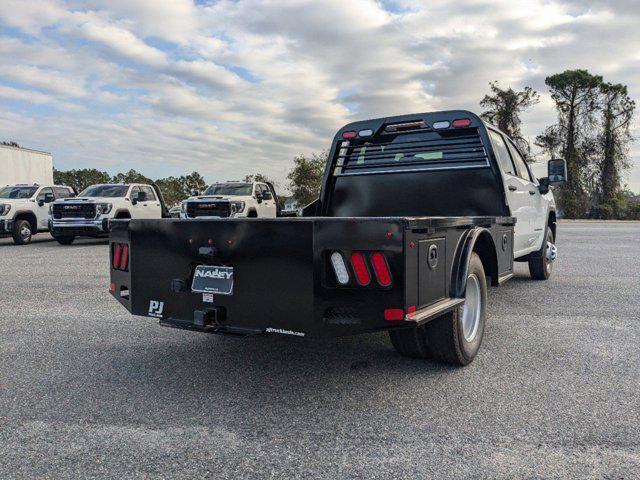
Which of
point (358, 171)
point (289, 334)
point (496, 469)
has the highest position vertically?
point (358, 171)

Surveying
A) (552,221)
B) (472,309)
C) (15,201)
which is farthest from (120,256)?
(15,201)

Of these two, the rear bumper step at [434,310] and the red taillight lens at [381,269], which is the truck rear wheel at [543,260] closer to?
the rear bumper step at [434,310]

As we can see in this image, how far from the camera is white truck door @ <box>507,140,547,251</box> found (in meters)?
6.99

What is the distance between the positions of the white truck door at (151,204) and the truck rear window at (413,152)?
12257 millimetres

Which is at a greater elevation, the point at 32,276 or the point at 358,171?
the point at 358,171

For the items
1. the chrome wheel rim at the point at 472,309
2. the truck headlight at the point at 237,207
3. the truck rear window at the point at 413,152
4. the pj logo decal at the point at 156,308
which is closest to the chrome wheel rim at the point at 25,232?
the truck headlight at the point at 237,207

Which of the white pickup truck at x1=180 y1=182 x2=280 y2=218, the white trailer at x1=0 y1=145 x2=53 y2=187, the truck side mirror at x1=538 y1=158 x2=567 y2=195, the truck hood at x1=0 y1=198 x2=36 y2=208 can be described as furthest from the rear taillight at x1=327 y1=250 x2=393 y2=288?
the white trailer at x1=0 y1=145 x2=53 y2=187

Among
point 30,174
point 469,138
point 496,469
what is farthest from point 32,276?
point 30,174

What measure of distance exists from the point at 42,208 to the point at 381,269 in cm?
1669

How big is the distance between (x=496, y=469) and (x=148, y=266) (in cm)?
265

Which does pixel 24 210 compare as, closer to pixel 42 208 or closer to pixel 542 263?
pixel 42 208

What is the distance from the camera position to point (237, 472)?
8.47ft

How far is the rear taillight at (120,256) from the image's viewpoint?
4.21 metres

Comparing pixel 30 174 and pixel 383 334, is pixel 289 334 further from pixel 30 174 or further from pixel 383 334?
pixel 30 174
